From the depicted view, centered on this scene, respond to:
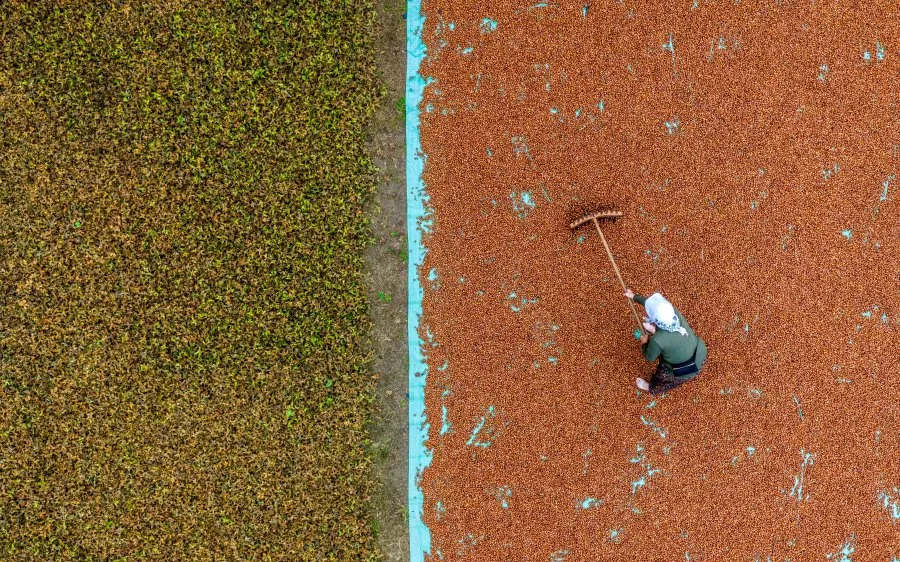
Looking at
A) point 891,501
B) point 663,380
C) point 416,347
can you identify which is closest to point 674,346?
point 663,380

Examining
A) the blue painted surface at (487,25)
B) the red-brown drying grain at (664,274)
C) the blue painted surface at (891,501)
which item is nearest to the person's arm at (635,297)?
the red-brown drying grain at (664,274)

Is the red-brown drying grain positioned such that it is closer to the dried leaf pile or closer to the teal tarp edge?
the teal tarp edge

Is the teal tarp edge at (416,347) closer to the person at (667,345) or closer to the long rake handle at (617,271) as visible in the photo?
the long rake handle at (617,271)

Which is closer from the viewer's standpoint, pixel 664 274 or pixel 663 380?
pixel 663 380

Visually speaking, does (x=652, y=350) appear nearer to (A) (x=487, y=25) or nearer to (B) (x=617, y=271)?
(B) (x=617, y=271)

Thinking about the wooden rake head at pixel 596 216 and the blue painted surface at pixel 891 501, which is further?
the blue painted surface at pixel 891 501

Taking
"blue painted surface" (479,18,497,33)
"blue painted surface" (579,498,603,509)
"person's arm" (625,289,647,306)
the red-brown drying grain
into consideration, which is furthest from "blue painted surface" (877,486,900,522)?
"blue painted surface" (479,18,497,33)
